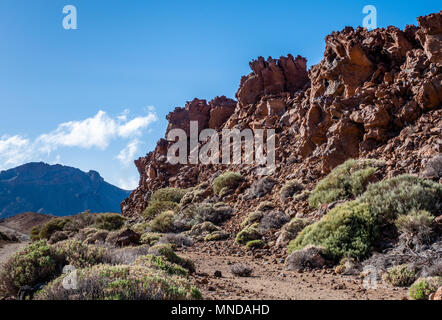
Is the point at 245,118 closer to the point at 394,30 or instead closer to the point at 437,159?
the point at 394,30

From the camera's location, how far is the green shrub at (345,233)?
8783 millimetres

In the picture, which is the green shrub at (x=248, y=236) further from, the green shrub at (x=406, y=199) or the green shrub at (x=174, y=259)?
the green shrub at (x=174, y=259)

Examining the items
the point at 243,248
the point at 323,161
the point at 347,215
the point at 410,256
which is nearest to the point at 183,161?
the point at 323,161

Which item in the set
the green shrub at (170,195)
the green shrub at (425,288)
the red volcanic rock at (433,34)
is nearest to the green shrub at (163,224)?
the green shrub at (170,195)

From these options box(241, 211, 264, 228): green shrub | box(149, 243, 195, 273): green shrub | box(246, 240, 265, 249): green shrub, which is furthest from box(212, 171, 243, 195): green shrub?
box(149, 243, 195, 273): green shrub

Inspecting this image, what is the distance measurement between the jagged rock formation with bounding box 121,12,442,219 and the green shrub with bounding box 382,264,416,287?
5.81 m

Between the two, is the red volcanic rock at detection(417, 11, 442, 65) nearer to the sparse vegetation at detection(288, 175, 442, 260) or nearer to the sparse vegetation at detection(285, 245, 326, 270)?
the sparse vegetation at detection(288, 175, 442, 260)

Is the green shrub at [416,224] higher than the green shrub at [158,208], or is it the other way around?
the green shrub at [158,208]

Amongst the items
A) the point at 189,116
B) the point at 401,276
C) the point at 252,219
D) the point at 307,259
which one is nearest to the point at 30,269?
the point at 307,259

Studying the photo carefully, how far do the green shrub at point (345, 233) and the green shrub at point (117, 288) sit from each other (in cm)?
532

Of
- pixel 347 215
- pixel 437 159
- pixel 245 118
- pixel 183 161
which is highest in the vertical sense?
pixel 245 118

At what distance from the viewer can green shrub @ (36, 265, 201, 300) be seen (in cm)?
432
